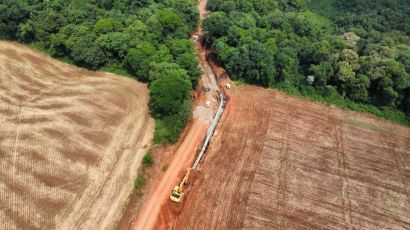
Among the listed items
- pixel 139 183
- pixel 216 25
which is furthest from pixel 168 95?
pixel 216 25

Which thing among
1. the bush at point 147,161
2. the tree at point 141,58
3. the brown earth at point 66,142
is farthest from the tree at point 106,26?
the bush at point 147,161

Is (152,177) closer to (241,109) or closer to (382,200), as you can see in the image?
(241,109)

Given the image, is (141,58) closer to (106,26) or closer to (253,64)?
(106,26)

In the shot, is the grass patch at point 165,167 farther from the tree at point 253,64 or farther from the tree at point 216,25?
→ the tree at point 216,25

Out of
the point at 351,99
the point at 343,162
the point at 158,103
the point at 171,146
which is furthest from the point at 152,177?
the point at 351,99

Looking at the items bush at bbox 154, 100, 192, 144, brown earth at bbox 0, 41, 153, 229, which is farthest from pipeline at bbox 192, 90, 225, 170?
brown earth at bbox 0, 41, 153, 229

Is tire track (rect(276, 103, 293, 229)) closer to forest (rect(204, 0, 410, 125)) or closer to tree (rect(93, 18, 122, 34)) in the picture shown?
forest (rect(204, 0, 410, 125))
